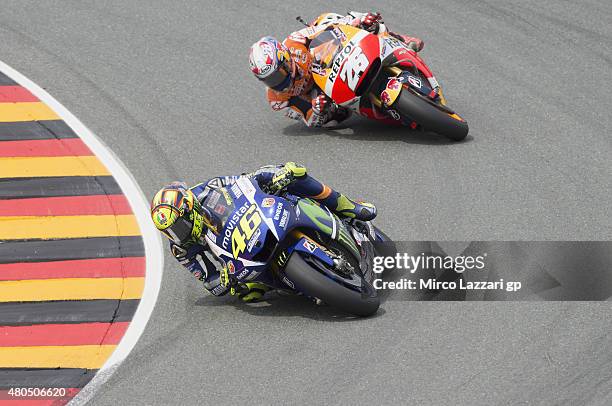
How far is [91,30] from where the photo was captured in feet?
55.4

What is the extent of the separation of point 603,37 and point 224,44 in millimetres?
5329

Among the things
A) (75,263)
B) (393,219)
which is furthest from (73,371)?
(393,219)

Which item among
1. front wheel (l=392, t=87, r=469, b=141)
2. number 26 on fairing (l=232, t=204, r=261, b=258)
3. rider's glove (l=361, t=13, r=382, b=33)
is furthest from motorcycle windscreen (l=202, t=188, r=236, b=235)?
rider's glove (l=361, t=13, r=382, b=33)

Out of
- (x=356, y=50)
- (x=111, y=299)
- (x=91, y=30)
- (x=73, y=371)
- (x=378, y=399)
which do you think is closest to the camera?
(x=378, y=399)

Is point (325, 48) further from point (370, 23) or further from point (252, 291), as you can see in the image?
point (252, 291)

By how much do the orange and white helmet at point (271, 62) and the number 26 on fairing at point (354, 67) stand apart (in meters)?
0.63

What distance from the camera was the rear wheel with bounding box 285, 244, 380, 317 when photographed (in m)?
9.66

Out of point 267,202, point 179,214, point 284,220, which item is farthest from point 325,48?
point 179,214

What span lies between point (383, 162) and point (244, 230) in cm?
361

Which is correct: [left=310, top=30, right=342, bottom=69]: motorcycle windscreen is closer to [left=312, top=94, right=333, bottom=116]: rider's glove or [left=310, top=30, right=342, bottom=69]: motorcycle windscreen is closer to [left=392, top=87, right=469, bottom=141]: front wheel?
[left=312, top=94, right=333, bottom=116]: rider's glove

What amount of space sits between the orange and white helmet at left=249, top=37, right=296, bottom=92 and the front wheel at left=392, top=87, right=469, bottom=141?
1.36 metres

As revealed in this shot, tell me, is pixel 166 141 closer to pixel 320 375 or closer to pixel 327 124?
pixel 327 124

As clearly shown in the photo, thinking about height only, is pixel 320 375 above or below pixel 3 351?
above

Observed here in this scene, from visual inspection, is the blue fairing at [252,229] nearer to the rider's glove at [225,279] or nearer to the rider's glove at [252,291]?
the rider's glove at [225,279]
